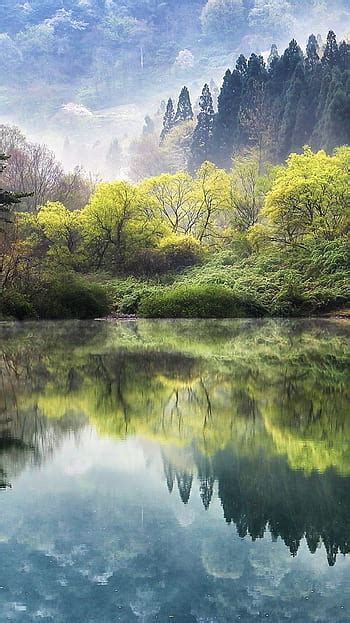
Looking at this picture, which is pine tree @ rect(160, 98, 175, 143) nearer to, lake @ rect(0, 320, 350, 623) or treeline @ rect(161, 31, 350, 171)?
treeline @ rect(161, 31, 350, 171)

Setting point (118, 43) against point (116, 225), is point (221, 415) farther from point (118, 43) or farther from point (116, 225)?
point (118, 43)

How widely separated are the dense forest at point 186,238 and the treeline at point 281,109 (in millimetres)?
349

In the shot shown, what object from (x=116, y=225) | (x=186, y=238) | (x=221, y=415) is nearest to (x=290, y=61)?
(x=116, y=225)

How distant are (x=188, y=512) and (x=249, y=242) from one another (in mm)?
30167

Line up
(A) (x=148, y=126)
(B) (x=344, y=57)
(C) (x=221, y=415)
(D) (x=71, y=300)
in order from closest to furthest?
(C) (x=221, y=415) < (D) (x=71, y=300) < (B) (x=344, y=57) < (A) (x=148, y=126)

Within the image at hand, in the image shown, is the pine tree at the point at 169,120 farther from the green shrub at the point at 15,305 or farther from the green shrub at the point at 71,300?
the green shrub at the point at 15,305

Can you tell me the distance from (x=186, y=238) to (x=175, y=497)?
103 feet

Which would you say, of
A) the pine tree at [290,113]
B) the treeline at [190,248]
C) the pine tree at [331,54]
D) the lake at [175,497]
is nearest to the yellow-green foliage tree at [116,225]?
the treeline at [190,248]

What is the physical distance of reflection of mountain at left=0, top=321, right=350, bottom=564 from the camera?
4.15 m

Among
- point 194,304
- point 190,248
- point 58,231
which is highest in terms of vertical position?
point 58,231

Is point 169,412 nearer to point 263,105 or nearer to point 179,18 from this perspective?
point 263,105

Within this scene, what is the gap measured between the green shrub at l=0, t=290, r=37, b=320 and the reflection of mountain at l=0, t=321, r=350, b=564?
8.61 meters

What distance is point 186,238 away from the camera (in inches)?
1391

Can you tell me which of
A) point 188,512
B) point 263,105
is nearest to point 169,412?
point 188,512
